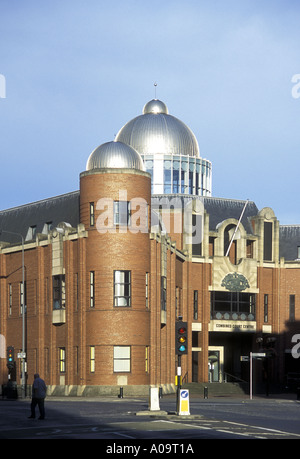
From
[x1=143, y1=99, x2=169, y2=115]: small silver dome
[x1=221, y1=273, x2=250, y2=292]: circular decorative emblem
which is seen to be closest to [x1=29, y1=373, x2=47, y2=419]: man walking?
[x1=221, y1=273, x2=250, y2=292]: circular decorative emblem

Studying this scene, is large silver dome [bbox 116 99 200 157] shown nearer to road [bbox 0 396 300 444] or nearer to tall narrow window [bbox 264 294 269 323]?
tall narrow window [bbox 264 294 269 323]

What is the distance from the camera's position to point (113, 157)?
67.4 metres

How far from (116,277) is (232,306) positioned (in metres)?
20.3

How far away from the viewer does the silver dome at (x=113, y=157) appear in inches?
2650

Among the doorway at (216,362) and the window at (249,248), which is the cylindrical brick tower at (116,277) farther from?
the window at (249,248)

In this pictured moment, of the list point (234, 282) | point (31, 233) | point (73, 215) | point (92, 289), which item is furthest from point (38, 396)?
point (234, 282)

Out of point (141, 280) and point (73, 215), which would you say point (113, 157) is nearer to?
point (73, 215)

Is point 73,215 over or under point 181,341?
over

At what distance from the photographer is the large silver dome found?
94.1 metres

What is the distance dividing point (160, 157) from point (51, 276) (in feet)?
93.9

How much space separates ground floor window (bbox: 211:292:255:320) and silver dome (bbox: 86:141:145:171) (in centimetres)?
1850

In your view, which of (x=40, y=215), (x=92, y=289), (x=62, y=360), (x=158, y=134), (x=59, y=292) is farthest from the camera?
(x=158, y=134)

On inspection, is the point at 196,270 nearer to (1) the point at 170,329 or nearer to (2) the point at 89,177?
(1) the point at 170,329
